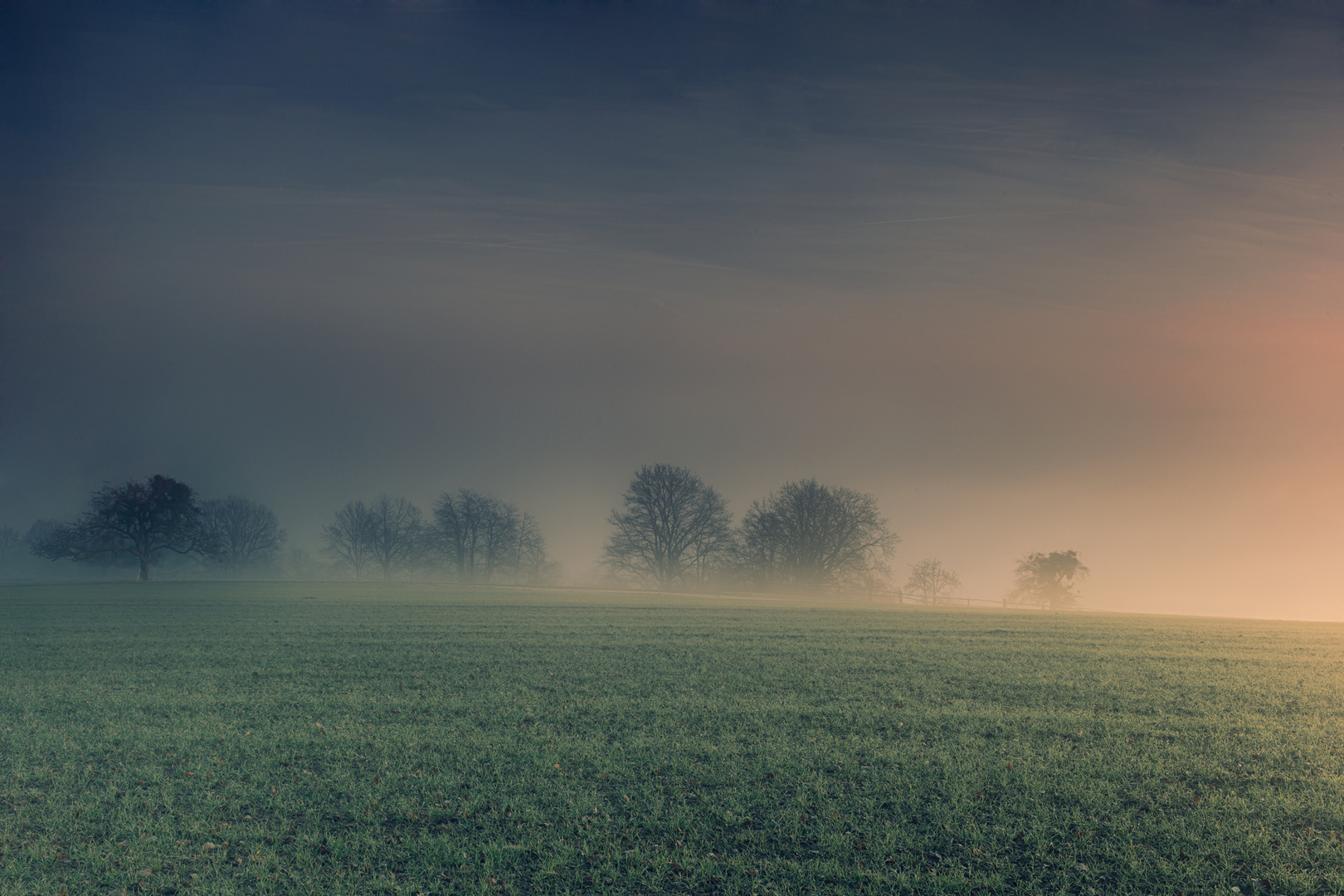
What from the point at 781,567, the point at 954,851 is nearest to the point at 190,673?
the point at 954,851

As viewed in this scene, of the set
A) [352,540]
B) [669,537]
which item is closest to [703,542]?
[669,537]

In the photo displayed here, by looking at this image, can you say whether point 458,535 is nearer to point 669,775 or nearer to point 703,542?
point 703,542

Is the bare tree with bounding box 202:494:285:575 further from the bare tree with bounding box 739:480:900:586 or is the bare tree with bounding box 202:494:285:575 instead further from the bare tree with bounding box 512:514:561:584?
the bare tree with bounding box 739:480:900:586

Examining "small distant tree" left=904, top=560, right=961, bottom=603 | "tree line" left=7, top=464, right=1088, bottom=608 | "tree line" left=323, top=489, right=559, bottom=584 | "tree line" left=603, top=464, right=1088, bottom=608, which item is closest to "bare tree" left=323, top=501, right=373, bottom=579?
"tree line" left=323, top=489, right=559, bottom=584

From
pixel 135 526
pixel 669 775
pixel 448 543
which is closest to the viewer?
pixel 669 775

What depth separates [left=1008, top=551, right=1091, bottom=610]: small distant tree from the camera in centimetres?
8488

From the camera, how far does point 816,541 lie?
247ft

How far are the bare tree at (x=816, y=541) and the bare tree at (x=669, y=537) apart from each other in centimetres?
385

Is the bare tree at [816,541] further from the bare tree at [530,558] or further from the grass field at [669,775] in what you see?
the grass field at [669,775]

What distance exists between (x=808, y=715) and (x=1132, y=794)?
4604 mm

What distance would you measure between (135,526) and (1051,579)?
103m

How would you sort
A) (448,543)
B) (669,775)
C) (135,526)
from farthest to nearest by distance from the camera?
(448,543) < (135,526) < (669,775)

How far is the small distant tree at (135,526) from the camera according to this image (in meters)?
71.3

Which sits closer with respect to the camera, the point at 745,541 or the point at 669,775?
the point at 669,775
